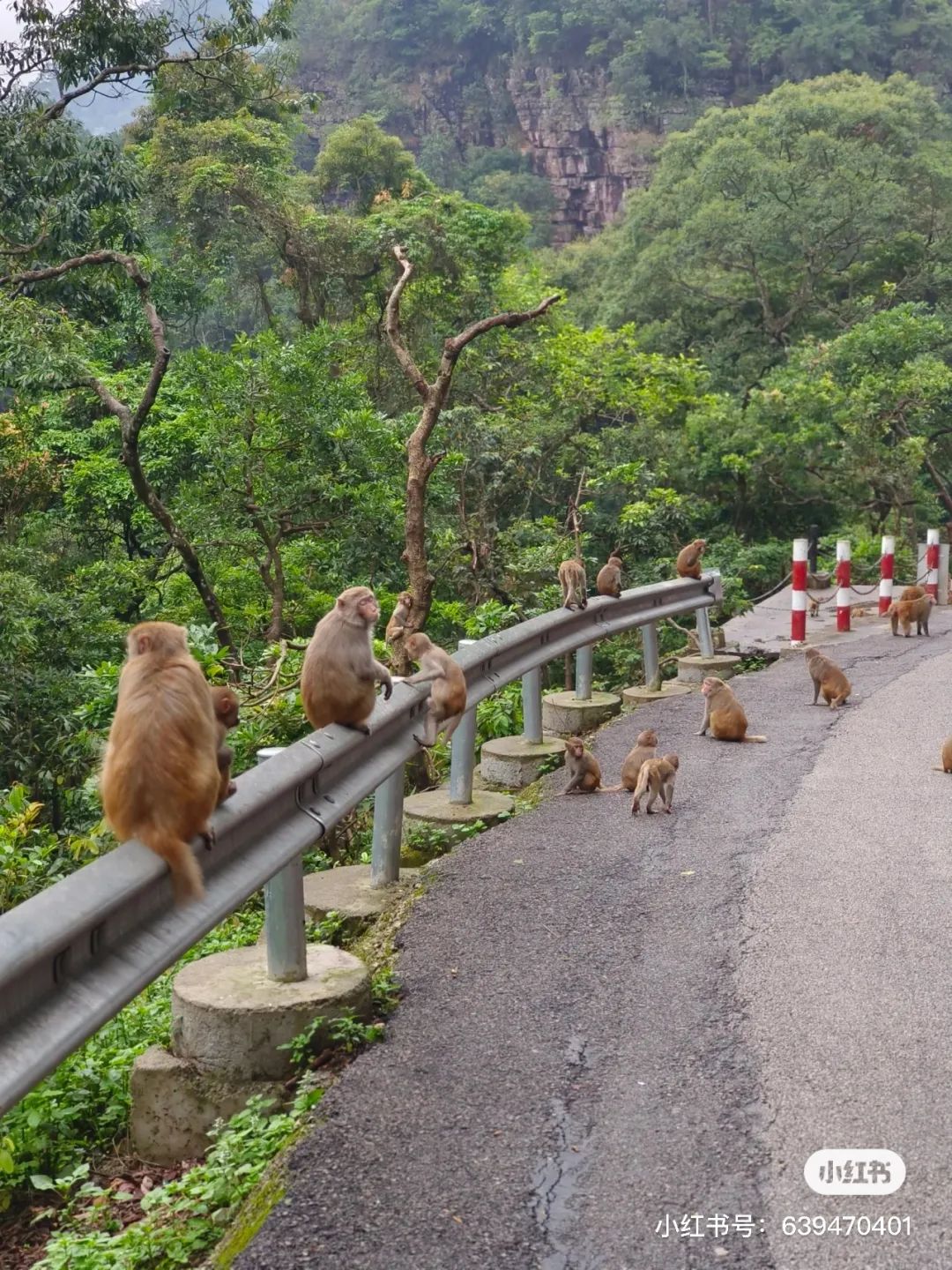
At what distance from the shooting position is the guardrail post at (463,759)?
6.70 m

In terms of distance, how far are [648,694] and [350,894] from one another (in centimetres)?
514

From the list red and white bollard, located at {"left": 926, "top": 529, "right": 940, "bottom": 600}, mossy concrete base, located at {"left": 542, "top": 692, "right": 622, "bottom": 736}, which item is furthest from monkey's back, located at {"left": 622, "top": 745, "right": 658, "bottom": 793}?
red and white bollard, located at {"left": 926, "top": 529, "right": 940, "bottom": 600}

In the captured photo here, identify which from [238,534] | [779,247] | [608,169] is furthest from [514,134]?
[238,534]

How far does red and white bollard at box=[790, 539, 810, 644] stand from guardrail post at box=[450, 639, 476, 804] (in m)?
7.12

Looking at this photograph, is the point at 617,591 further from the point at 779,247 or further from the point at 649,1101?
the point at 779,247

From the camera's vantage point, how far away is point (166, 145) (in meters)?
29.2

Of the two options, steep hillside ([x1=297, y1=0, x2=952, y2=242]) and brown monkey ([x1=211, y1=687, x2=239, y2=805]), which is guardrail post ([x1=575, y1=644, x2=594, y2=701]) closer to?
brown monkey ([x1=211, y1=687, x2=239, y2=805])

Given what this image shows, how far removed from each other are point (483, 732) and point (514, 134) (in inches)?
2789

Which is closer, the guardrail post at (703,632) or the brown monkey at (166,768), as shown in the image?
the brown monkey at (166,768)

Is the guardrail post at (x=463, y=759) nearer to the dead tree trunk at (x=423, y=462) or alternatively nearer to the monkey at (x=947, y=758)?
the monkey at (x=947, y=758)

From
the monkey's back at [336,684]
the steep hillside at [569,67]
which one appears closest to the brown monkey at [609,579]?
the monkey's back at [336,684]

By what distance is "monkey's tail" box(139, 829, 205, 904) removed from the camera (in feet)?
11.3

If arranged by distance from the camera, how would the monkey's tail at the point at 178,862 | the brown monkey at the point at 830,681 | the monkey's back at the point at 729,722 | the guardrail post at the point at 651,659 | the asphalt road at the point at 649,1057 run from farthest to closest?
the guardrail post at the point at 651,659 < the brown monkey at the point at 830,681 < the monkey's back at the point at 729,722 < the monkey's tail at the point at 178,862 < the asphalt road at the point at 649,1057

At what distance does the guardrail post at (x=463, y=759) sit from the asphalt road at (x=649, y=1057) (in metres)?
0.34
